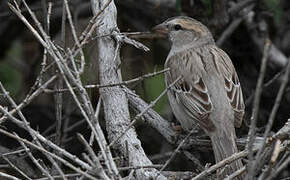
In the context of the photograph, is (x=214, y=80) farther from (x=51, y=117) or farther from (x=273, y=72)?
(x=51, y=117)

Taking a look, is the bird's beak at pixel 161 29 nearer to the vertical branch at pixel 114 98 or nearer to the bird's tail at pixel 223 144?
the vertical branch at pixel 114 98

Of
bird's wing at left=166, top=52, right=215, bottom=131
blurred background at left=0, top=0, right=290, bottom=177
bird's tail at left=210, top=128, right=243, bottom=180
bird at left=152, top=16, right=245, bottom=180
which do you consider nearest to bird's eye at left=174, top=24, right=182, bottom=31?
bird at left=152, top=16, right=245, bottom=180

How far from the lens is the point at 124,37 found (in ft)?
14.0

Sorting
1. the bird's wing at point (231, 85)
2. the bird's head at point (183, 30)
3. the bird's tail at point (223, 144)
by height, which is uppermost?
the bird's head at point (183, 30)

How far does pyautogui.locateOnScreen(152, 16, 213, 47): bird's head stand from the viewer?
5.68 metres

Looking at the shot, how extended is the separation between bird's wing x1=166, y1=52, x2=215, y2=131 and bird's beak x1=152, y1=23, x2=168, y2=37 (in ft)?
1.40

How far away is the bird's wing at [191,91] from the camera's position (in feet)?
15.8

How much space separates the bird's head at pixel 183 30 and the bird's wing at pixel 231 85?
0.82 feet

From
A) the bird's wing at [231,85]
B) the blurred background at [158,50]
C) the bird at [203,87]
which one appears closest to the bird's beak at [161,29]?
the bird at [203,87]

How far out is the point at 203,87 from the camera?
504 centimetres

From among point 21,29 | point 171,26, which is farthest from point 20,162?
point 21,29

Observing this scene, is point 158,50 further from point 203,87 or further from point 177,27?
point 203,87

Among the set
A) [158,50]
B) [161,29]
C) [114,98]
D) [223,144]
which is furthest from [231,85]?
[158,50]

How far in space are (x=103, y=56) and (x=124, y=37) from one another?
0.22 meters
